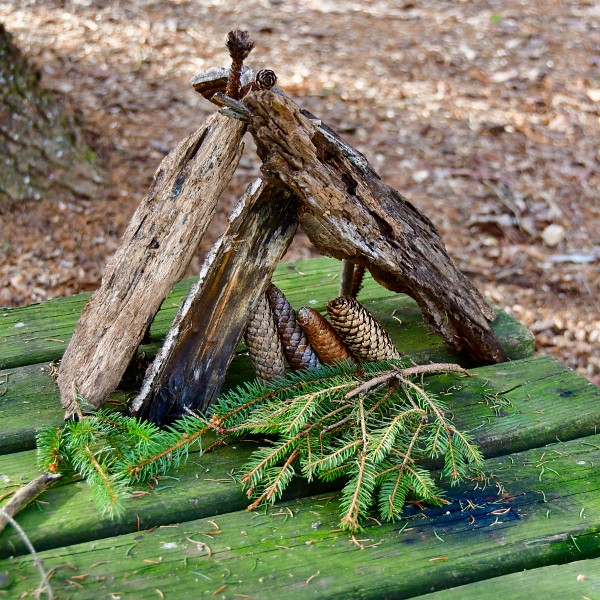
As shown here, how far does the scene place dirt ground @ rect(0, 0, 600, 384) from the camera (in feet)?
13.1

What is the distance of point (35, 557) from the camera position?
1497 mm

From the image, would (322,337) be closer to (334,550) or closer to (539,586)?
(334,550)

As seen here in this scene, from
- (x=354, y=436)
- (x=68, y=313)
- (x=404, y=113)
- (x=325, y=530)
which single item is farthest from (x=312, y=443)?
(x=404, y=113)

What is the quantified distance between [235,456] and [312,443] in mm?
229

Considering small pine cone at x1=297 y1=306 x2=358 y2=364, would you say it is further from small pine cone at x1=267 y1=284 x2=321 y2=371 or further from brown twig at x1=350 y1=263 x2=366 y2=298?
brown twig at x1=350 y1=263 x2=366 y2=298

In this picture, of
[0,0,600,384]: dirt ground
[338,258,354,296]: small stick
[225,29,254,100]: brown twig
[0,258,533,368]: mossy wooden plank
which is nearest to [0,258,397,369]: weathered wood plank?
[0,258,533,368]: mossy wooden plank

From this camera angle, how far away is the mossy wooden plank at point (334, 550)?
60.4 inches

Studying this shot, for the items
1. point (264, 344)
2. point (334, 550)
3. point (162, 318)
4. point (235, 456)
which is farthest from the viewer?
point (162, 318)

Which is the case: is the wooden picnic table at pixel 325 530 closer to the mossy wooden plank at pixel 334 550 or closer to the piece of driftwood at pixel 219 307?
the mossy wooden plank at pixel 334 550

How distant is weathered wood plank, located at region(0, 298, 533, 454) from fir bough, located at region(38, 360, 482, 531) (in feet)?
0.61

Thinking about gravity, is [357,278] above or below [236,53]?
below

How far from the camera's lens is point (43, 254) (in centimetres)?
392

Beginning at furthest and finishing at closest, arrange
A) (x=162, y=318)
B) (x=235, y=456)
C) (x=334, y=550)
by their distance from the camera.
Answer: (x=162, y=318) < (x=235, y=456) < (x=334, y=550)

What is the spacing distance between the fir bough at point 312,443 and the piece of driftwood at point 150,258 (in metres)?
0.13
